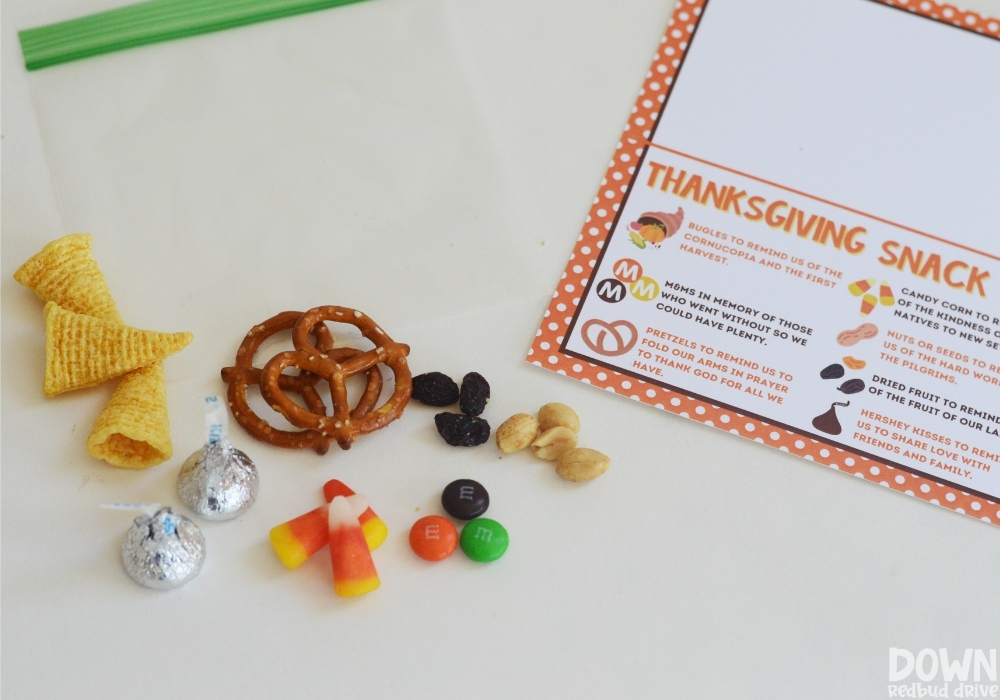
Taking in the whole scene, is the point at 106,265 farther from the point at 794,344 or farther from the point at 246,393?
the point at 794,344

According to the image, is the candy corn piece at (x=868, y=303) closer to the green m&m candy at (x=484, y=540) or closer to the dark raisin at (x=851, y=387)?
the dark raisin at (x=851, y=387)

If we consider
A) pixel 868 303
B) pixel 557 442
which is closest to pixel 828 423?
pixel 868 303

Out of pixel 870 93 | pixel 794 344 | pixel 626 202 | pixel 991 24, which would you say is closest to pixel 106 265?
pixel 626 202

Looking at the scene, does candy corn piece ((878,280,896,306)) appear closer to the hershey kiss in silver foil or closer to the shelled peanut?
the shelled peanut

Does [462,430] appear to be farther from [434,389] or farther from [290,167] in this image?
[290,167]

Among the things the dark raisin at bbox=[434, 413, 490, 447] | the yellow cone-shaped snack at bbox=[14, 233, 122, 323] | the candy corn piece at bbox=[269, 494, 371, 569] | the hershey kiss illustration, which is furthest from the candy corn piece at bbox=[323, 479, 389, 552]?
the hershey kiss illustration
